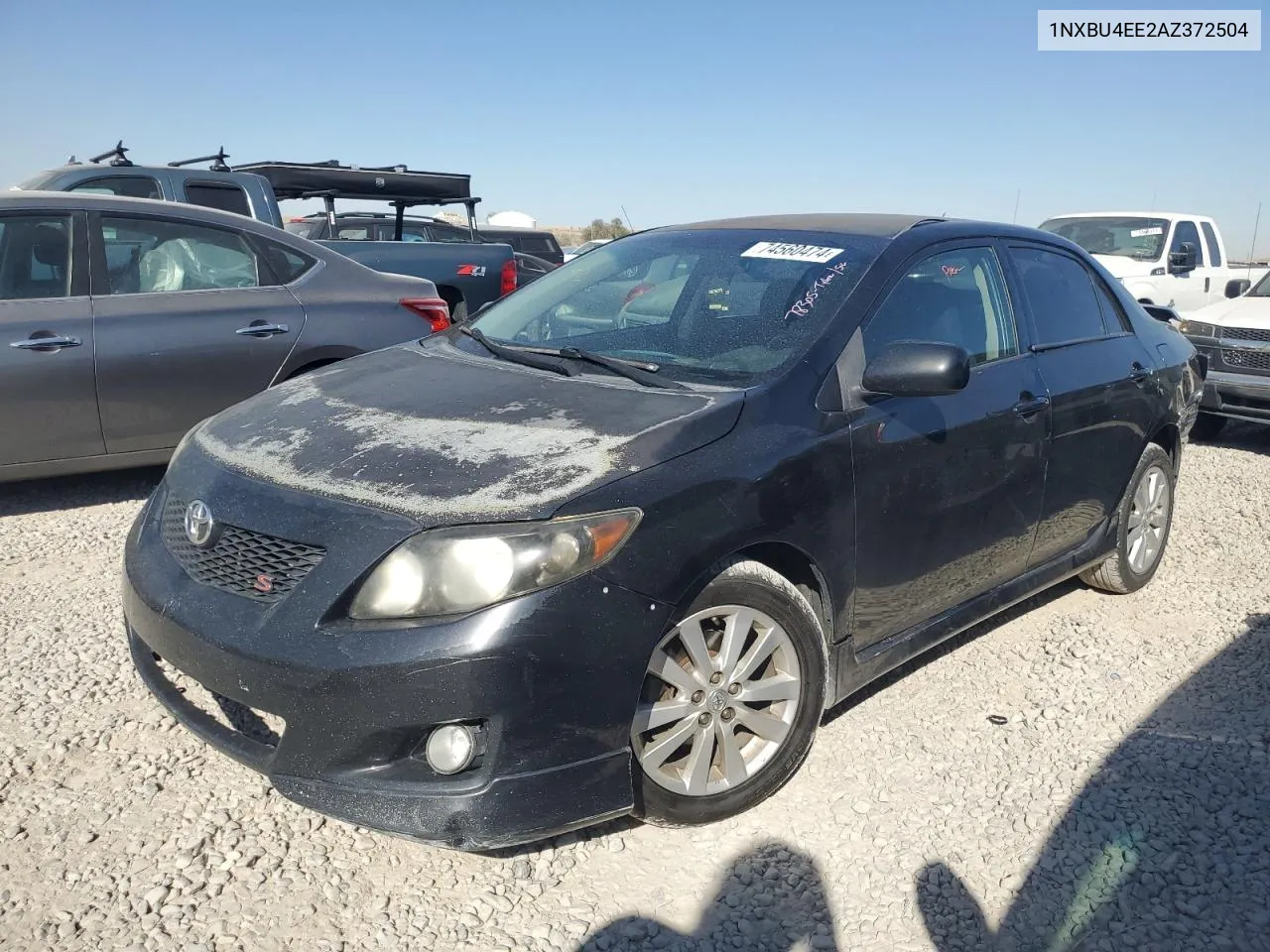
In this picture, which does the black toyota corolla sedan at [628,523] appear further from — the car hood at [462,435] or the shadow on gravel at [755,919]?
the shadow on gravel at [755,919]

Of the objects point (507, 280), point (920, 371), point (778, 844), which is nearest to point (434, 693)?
point (778, 844)

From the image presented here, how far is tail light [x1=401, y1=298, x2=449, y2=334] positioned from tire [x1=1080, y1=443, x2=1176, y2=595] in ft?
12.4

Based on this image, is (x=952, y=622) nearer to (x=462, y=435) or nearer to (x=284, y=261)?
(x=462, y=435)

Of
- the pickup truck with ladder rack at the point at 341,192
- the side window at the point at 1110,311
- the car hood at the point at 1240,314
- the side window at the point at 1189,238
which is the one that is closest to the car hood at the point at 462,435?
the side window at the point at 1110,311

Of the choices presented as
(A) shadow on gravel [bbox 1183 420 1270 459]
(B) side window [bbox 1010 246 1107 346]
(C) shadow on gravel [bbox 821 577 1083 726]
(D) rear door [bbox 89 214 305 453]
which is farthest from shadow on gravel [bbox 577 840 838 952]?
(A) shadow on gravel [bbox 1183 420 1270 459]

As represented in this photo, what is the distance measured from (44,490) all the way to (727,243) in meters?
4.18

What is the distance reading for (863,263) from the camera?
3391 mm

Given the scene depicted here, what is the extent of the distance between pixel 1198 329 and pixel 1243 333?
0.42 m

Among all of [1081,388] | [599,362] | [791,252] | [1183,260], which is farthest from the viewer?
[1183,260]

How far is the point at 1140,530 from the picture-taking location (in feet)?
15.5

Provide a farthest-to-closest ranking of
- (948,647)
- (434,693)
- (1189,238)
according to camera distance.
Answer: (1189,238)
(948,647)
(434,693)

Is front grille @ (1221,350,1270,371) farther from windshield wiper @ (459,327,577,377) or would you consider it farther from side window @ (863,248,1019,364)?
windshield wiper @ (459,327,577,377)

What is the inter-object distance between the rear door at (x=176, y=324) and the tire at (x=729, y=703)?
11.9ft

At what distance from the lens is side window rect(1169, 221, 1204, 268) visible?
1197 cm
